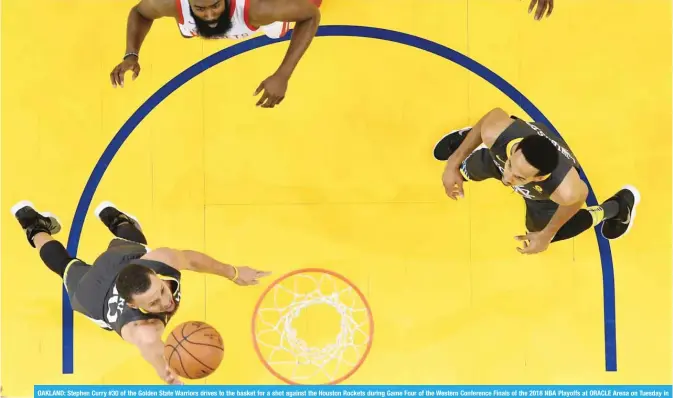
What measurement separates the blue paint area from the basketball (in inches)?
41.2

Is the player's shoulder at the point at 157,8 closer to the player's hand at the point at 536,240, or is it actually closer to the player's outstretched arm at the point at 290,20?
the player's outstretched arm at the point at 290,20

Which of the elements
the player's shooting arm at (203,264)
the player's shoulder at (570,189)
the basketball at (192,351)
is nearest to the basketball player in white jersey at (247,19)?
the player's shooting arm at (203,264)

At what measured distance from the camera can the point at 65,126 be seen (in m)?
4.05

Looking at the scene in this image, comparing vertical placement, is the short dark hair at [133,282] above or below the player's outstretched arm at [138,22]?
below

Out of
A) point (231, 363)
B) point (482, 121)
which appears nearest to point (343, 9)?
point (482, 121)

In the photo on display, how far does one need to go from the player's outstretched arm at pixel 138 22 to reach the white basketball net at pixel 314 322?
1.62 metres

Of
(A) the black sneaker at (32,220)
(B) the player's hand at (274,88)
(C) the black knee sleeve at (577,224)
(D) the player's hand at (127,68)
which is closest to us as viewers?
(B) the player's hand at (274,88)

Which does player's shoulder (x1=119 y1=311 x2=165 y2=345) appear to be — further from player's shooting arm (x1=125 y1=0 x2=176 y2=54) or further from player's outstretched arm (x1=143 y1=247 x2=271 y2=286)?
player's shooting arm (x1=125 y1=0 x2=176 y2=54)

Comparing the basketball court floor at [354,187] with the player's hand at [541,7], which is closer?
the player's hand at [541,7]

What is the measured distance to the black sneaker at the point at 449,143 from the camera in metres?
3.84

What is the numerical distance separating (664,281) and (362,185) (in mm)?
2055

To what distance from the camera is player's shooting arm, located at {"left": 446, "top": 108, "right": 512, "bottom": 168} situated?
3199 millimetres

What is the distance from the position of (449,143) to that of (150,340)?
2.16 meters

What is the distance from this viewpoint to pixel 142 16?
3.38 metres
